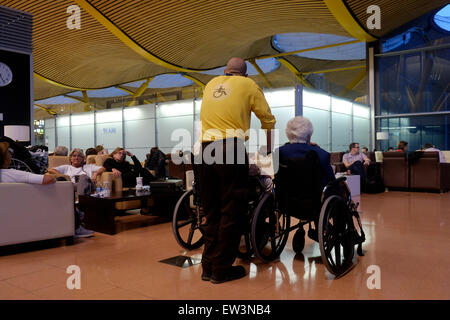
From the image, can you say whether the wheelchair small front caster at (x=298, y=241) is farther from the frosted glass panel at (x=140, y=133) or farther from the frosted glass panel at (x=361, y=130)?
the frosted glass panel at (x=140, y=133)

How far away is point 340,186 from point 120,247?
2.06 metres

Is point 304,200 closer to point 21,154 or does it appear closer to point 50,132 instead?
point 21,154

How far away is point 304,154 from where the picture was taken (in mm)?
2799

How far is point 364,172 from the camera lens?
27.1 ft

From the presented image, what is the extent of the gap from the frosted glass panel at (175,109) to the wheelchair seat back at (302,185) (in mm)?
10453

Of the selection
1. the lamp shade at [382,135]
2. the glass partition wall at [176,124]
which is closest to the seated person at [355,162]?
the glass partition wall at [176,124]

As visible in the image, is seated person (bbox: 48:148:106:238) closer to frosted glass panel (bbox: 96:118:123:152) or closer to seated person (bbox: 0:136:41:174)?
seated person (bbox: 0:136:41:174)

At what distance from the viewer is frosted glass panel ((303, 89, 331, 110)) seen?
10.4 metres

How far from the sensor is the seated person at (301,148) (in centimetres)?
280

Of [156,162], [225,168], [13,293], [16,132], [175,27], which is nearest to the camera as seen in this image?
[13,293]

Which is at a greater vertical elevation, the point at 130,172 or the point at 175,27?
the point at 175,27

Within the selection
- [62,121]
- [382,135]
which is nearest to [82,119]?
[62,121]

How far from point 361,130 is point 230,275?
444 inches
